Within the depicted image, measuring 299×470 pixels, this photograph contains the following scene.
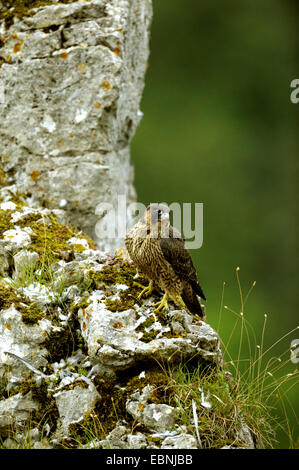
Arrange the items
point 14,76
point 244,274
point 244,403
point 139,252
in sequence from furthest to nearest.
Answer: point 244,274, point 14,76, point 139,252, point 244,403

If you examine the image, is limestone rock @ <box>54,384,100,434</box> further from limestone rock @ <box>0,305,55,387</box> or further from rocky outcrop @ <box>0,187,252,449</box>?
limestone rock @ <box>0,305,55,387</box>

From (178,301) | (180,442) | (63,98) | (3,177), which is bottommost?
(180,442)

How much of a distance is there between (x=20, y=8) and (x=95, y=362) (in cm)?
298

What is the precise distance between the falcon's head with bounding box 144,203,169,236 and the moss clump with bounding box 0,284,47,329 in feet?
2.76

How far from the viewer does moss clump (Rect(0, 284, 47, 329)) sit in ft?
10.5

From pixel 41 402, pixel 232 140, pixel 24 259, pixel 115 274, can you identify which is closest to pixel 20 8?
pixel 24 259

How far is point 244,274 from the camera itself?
1312 cm

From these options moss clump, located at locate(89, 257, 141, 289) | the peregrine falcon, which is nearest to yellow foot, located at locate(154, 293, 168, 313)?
the peregrine falcon

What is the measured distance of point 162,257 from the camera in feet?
11.7

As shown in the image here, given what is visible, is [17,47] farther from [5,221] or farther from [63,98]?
[5,221]
